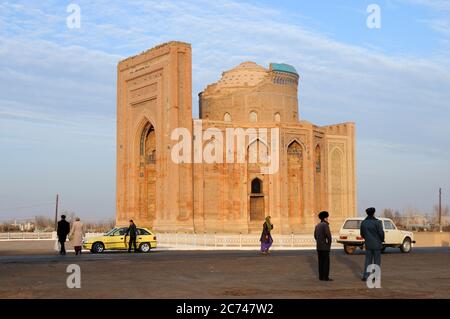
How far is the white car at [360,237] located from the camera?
24.9 meters

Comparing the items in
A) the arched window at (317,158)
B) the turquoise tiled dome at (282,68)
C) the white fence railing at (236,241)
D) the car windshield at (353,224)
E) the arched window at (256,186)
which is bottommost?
the white fence railing at (236,241)

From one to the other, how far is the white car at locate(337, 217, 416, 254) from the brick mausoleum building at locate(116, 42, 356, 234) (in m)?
20.4

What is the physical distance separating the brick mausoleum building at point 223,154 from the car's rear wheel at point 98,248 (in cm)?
1631

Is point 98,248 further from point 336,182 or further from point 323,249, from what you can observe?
point 336,182

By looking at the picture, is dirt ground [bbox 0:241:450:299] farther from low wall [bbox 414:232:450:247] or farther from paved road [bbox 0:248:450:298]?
low wall [bbox 414:232:450:247]

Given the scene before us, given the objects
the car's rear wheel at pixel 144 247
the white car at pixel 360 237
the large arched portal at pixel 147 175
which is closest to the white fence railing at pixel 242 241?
the car's rear wheel at pixel 144 247

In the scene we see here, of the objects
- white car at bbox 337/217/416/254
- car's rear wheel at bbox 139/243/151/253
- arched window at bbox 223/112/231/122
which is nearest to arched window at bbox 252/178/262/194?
arched window at bbox 223/112/231/122

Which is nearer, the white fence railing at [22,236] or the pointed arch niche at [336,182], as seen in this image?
the white fence railing at [22,236]

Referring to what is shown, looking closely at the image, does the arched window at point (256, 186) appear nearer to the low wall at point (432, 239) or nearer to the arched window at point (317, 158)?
the arched window at point (317, 158)

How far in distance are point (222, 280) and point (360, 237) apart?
11.9m

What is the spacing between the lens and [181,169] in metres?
45.6

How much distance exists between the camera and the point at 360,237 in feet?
80.8

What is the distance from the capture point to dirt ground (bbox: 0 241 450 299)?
1124cm

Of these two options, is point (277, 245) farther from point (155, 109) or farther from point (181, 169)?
point (155, 109)
